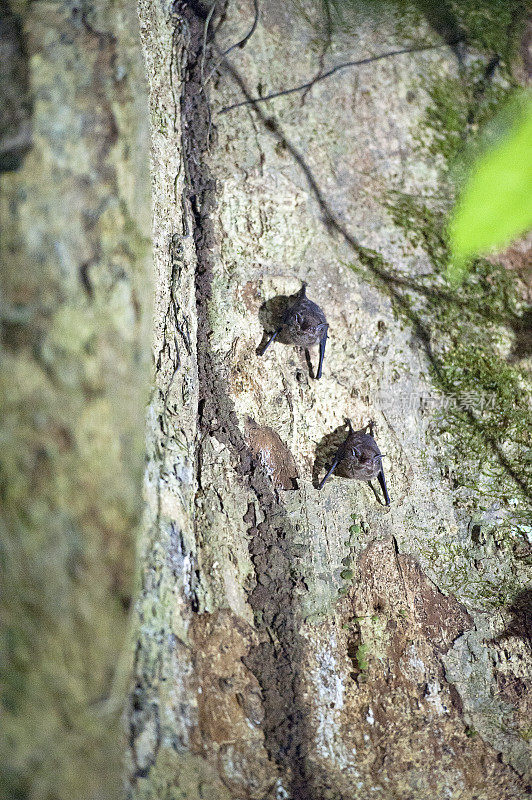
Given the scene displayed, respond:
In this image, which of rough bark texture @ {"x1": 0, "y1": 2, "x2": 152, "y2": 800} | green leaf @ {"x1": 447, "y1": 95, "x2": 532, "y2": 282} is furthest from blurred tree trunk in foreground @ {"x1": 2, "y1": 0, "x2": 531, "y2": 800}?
green leaf @ {"x1": 447, "y1": 95, "x2": 532, "y2": 282}

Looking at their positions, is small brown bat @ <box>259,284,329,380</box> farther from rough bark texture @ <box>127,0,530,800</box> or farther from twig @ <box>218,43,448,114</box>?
twig @ <box>218,43,448,114</box>

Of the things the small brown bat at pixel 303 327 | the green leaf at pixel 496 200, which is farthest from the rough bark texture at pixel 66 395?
the green leaf at pixel 496 200

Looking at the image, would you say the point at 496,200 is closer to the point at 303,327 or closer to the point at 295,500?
the point at 303,327

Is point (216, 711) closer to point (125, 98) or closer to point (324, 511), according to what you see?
point (324, 511)

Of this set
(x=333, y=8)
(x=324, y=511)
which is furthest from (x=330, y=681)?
(x=333, y=8)

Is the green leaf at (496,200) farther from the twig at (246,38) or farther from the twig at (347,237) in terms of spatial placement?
the twig at (246,38)

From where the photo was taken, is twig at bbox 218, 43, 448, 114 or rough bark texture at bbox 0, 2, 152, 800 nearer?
rough bark texture at bbox 0, 2, 152, 800
